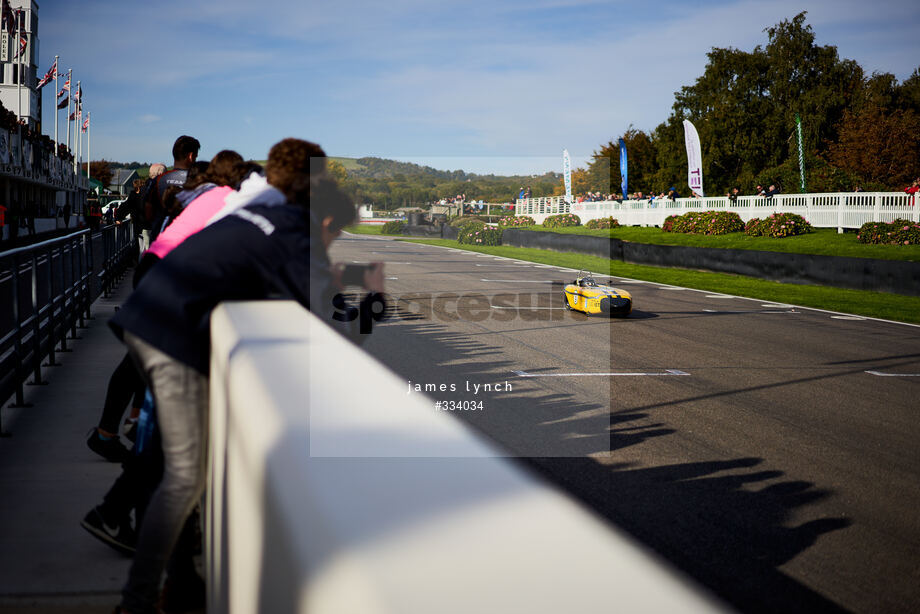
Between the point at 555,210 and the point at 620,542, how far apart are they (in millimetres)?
64752

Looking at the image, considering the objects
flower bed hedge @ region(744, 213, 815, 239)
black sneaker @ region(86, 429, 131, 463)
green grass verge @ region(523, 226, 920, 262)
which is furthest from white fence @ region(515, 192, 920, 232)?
black sneaker @ region(86, 429, 131, 463)

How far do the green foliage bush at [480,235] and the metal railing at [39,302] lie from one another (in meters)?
31.9

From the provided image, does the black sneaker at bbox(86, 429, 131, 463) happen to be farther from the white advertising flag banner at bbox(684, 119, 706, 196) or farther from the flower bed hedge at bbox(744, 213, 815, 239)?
the white advertising flag banner at bbox(684, 119, 706, 196)

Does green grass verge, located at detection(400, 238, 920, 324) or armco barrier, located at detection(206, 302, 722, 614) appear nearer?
armco barrier, located at detection(206, 302, 722, 614)

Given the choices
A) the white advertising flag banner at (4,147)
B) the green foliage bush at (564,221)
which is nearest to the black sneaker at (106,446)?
the white advertising flag banner at (4,147)

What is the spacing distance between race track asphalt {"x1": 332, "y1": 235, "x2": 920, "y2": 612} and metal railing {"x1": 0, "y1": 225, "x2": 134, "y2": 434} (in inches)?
144

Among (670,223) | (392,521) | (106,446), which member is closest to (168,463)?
(392,521)

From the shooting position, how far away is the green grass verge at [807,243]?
23297mm

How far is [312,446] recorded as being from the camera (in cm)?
146

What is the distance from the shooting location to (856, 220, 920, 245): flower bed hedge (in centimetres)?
2392

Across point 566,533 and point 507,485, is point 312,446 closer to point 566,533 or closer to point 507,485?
point 507,485

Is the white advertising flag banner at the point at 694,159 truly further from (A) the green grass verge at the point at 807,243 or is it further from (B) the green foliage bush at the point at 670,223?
(A) the green grass verge at the point at 807,243

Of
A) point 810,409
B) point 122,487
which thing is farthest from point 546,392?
point 122,487

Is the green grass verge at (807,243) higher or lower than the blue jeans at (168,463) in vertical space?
higher
